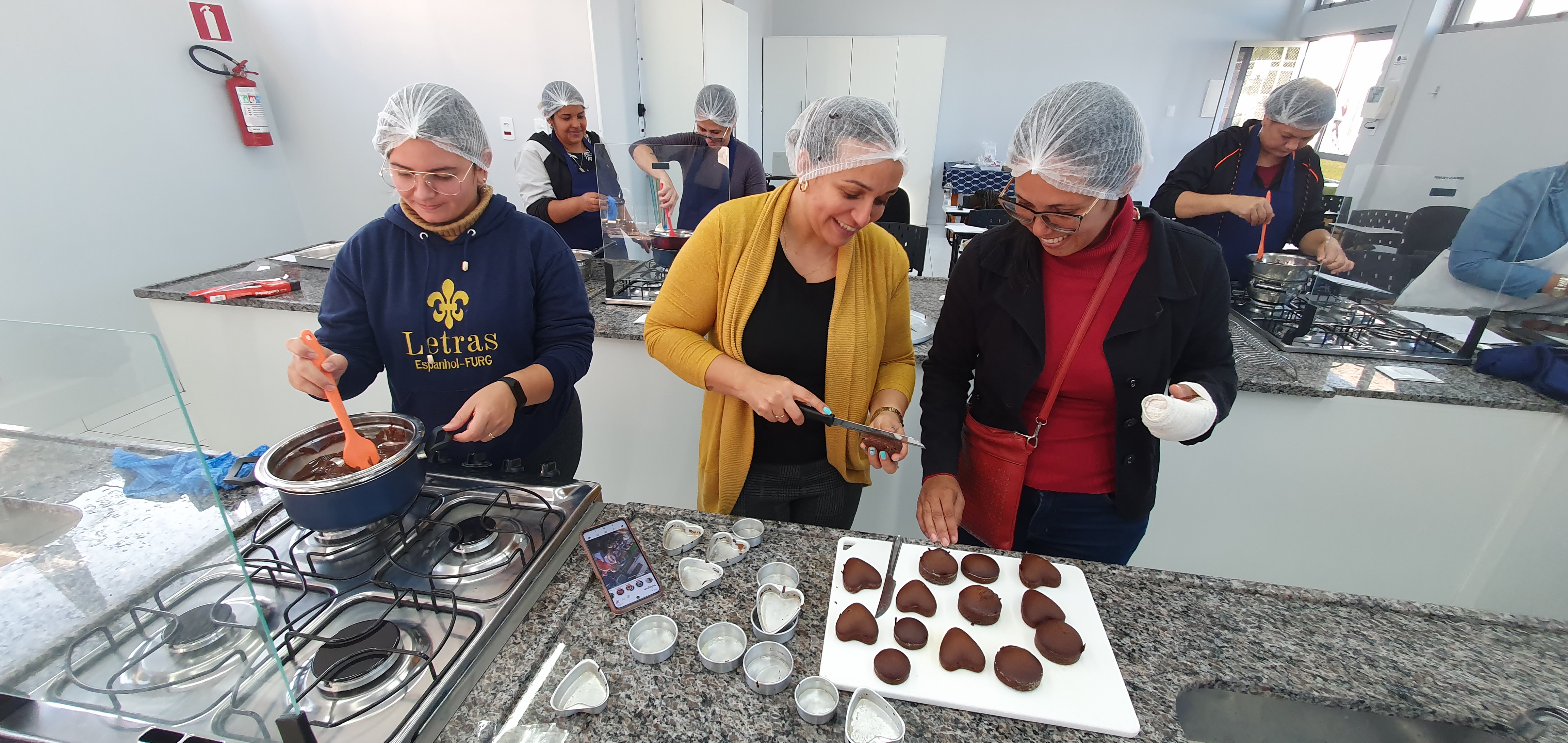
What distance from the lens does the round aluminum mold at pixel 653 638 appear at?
2.79 ft

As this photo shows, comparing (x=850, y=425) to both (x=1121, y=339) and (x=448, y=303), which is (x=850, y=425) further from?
(x=448, y=303)

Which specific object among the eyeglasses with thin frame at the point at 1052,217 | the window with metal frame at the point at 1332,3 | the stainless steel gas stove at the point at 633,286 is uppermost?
the window with metal frame at the point at 1332,3

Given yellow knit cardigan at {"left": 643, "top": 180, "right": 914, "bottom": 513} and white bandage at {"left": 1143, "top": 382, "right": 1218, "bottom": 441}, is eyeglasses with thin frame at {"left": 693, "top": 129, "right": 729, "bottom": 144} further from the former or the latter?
white bandage at {"left": 1143, "top": 382, "right": 1218, "bottom": 441}

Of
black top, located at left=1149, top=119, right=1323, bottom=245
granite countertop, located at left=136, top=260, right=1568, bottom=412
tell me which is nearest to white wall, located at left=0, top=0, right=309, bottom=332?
granite countertop, located at left=136, top=260, right=1568, bottom=412

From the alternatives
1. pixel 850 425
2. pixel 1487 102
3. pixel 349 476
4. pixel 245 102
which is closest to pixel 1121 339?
pixel 850 425

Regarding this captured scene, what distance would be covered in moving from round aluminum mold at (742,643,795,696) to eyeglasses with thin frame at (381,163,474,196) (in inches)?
42.3

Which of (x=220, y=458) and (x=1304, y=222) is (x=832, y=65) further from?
(x=220, y=458)

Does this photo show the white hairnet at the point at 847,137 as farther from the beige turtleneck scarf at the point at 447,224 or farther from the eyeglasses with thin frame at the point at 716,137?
the eyeglasses with thin frame at the point at 716,137

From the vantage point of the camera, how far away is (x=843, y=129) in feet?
3.87

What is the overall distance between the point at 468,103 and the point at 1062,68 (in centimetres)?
769

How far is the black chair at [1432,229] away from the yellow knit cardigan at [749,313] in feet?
6.13

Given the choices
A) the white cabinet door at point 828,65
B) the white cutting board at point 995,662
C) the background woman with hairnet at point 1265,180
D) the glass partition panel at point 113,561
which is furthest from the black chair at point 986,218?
the white cabinet door at point 828,65

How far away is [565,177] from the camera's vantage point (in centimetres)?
290

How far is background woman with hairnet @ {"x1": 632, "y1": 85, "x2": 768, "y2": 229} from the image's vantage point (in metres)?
2.43
